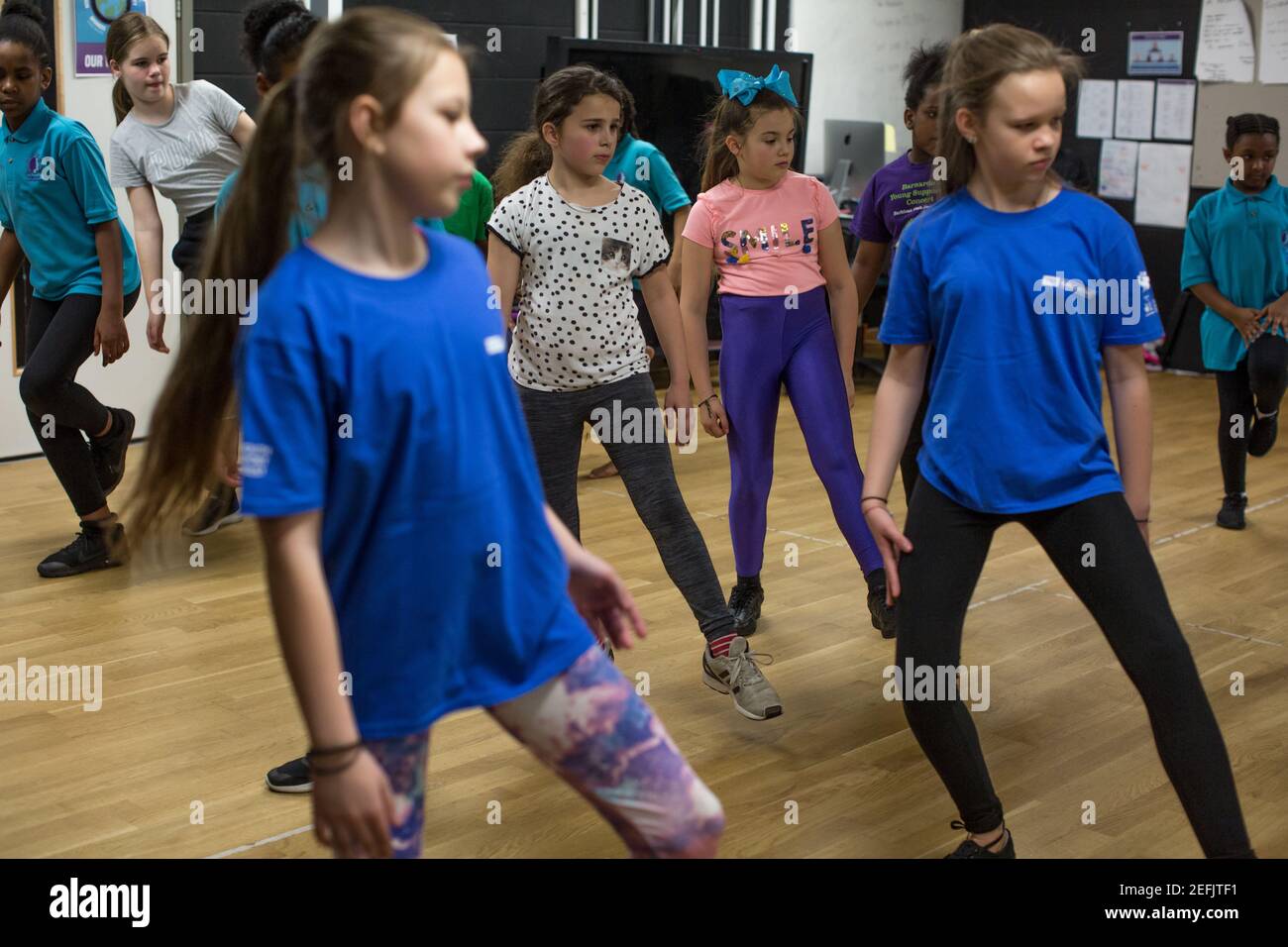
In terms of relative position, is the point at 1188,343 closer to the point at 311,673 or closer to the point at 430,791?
the point at 430,791

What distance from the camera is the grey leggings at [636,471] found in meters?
2.96

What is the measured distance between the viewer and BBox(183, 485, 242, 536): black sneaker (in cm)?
458

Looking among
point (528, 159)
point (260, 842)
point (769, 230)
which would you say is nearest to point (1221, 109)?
point (769, 230)

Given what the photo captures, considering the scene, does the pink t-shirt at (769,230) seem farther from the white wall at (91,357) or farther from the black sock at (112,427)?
the white wall at (91,357)

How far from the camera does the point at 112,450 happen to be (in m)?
4.41

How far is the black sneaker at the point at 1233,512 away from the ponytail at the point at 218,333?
3.84 meters

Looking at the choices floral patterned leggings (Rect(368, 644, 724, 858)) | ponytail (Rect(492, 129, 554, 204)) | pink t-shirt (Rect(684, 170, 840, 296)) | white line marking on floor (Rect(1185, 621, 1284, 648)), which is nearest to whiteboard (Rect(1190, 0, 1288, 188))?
white line marking on floor (Rect(1185, 621, 1284, 648))

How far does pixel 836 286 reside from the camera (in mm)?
3434

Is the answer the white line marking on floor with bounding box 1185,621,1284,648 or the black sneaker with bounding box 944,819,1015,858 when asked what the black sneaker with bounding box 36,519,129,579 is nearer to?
the black sneaker with bounding box 944,819,1015,858

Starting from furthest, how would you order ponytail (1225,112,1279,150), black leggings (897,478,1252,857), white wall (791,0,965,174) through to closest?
white wall (791,0,965,174) < ponytail (1225,112,1279,150) < black leggings (897,478,1252,857)

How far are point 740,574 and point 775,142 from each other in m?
1.04

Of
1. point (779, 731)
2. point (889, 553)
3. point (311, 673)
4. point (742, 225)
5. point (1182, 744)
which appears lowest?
point (779, 731)

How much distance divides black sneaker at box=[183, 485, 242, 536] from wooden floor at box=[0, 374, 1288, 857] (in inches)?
3.2
